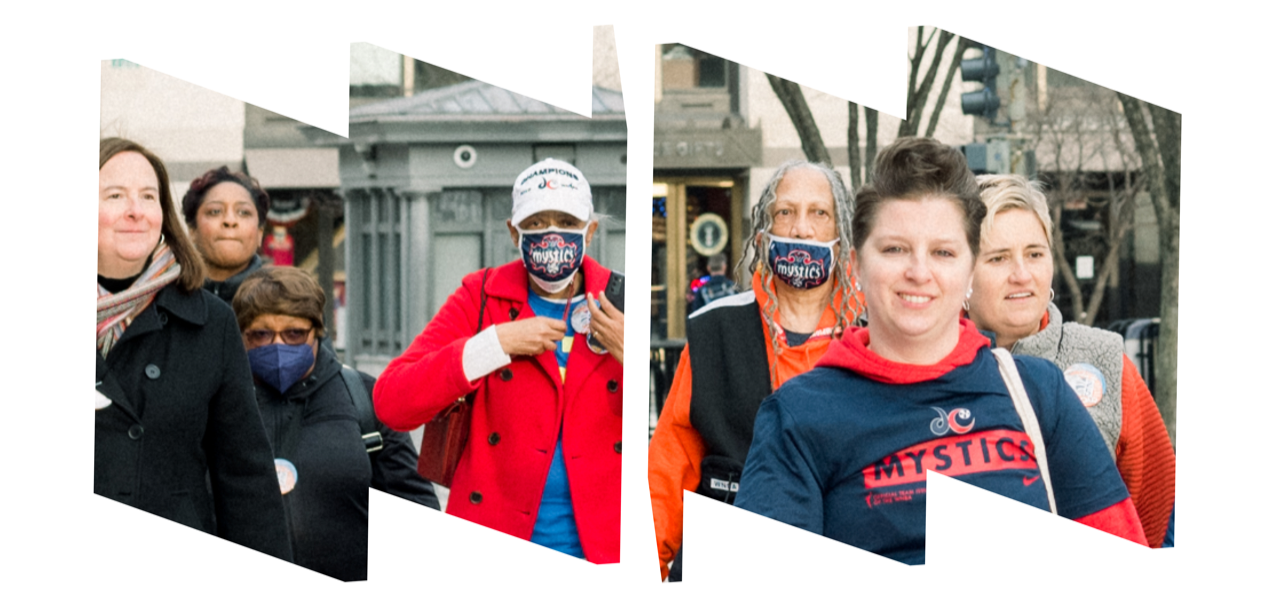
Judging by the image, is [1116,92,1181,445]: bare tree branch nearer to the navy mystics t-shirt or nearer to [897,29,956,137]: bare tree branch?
the navy mystics t-shirt

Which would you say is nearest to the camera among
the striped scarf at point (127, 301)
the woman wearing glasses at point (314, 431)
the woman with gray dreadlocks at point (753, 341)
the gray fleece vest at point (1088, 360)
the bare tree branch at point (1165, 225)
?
the striped scarf at point (127, 301)

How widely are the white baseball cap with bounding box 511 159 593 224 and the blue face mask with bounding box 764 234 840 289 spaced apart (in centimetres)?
92

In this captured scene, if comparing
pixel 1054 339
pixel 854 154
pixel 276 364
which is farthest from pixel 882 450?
pixel 276 364

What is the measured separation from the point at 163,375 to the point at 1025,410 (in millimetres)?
3952

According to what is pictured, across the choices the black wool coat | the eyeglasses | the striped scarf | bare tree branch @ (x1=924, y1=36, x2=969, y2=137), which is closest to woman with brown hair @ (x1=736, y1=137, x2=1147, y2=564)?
bare tree branch @ (x1=924, y1=36, x2=969, y2=137)

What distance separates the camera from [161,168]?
641cm

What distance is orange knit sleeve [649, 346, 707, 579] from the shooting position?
21.9 feet

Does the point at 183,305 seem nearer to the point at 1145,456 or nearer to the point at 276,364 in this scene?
the point at 276,364

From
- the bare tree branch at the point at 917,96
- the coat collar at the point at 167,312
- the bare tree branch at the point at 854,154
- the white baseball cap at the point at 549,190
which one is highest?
the bare tree branch at the point at 917,96

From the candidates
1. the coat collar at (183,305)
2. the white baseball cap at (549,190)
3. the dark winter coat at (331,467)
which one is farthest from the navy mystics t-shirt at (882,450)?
the coat collar at (183,305)

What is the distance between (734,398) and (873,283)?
0.84 meters

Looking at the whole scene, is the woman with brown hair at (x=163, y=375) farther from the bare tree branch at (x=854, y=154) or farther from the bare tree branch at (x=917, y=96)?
the bare tree branch at (x=917, y=96)

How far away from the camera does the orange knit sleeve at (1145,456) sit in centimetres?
716

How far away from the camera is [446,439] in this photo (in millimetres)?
6547
